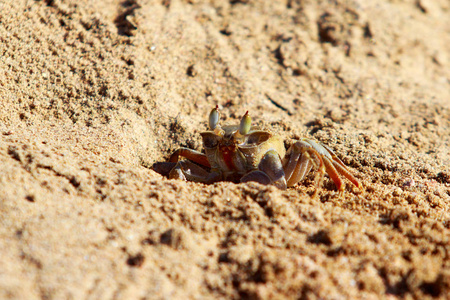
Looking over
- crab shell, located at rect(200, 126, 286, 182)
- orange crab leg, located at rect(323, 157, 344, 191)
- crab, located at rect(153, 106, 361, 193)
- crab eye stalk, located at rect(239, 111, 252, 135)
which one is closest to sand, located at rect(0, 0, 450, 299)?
orange crab leg, located at rect(323, 157, 344, 191)

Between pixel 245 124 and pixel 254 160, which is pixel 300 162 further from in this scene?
pixel 245 124

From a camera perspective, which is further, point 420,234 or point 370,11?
point 370,11

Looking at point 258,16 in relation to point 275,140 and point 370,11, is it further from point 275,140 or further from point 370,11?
point 275,140

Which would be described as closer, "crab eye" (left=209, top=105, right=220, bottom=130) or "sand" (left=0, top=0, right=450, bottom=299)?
"sand" (left=0, top=0, right=450, bottom=299)

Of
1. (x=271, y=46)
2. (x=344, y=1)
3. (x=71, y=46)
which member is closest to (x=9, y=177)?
(x=71, y=46)

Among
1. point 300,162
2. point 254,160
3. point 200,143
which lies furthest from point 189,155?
point 300,162

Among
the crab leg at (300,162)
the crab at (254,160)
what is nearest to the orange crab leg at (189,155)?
the crab at (254,160)

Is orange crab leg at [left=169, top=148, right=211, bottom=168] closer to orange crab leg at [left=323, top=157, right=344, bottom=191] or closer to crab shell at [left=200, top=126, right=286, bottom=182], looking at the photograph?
crab shell at [left=200, top=126, right=286, bottom=182]
